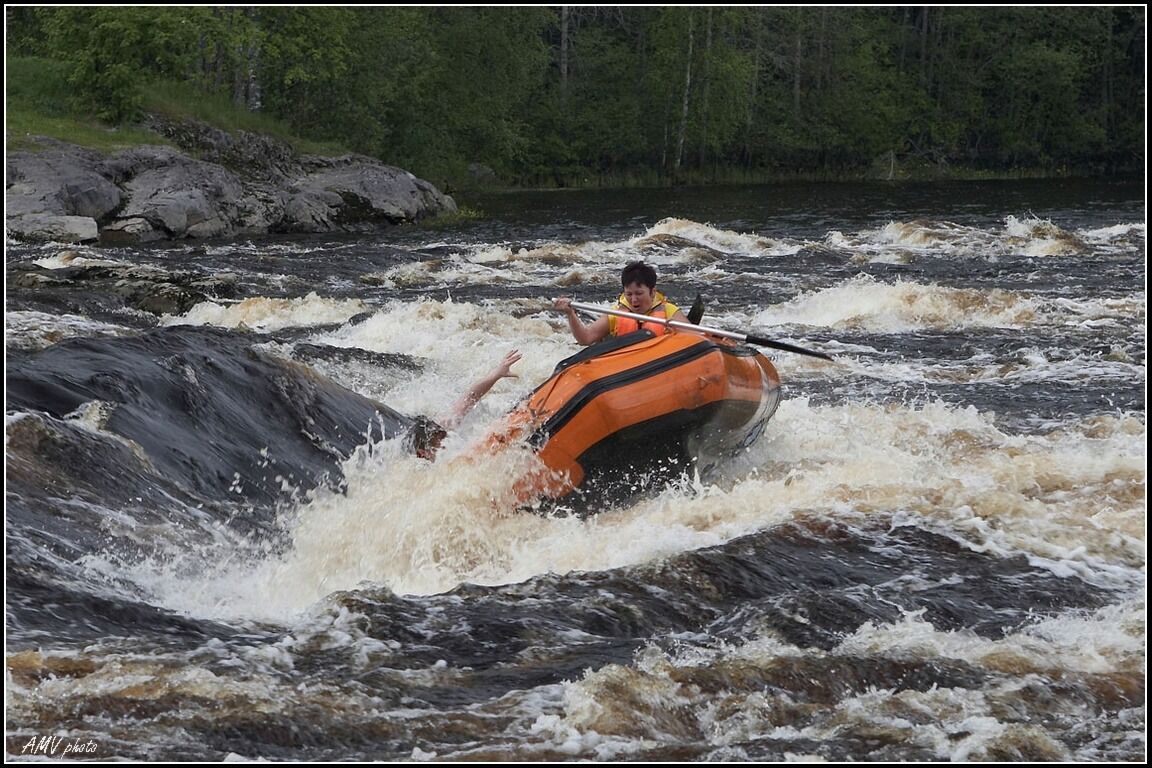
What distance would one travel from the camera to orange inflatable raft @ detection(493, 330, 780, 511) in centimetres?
768

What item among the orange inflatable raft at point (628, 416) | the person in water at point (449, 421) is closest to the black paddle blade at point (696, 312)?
the orange inflatable raft at point (628, 416)

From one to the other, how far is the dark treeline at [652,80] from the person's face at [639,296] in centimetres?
2168

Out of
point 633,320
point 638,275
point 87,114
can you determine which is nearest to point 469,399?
point 633,320

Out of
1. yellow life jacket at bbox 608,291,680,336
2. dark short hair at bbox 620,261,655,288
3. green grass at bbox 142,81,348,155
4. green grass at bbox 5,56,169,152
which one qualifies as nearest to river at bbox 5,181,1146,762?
yellow life jacket at bbox 608,291,680,336

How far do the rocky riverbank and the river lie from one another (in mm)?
10446

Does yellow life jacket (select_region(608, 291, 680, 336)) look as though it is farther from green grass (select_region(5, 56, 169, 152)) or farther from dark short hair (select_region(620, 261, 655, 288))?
green grass (select_region(5, 56, 169, 152))

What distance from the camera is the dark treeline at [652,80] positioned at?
31672mm

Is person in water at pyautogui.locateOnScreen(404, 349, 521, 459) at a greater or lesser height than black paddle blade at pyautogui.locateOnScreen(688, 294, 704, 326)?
lesser

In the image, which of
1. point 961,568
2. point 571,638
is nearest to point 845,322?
point 961,568

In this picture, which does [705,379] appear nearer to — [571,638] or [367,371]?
[571,638]

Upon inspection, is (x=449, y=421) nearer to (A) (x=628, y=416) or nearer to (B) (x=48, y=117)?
(A) (x=628, y=416)

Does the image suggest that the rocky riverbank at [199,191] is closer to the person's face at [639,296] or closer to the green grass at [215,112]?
the green grass at [215,112]

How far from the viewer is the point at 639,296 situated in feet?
28.3

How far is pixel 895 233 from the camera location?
948 inches
